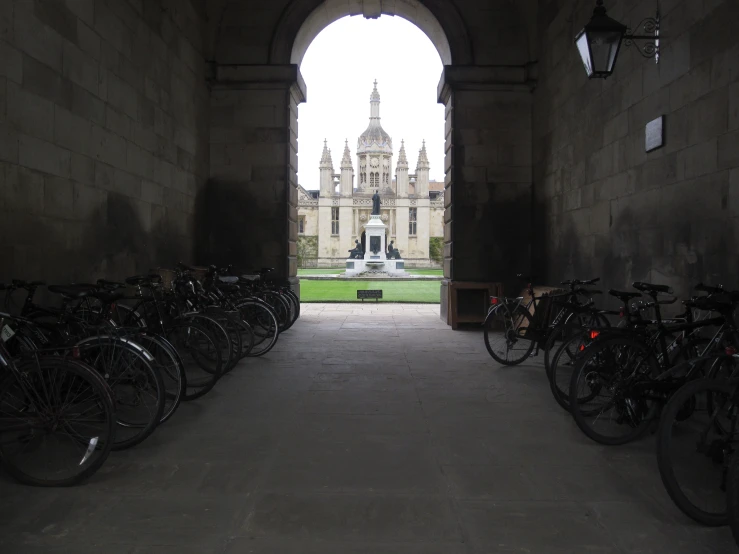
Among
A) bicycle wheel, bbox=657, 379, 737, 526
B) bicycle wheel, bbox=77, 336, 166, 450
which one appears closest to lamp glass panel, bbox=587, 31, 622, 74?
bicycle wheel, bbox=657, 379, 737, 526

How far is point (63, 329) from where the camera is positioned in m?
3.59

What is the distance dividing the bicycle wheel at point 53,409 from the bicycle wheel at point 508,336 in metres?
4.05

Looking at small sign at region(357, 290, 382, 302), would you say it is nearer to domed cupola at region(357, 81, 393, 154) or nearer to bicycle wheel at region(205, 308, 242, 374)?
bicycle wheel at region(205, 308, 242, 374)

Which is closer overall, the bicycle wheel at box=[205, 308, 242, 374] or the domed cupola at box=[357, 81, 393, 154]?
the bicycle wheel at box=[205, 308, 242, 374]

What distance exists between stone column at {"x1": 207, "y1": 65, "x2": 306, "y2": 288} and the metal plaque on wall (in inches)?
229

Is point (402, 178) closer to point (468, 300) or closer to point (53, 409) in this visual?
point (468, 300)

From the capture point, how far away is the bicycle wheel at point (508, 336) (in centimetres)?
602

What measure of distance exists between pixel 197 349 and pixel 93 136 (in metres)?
2.33

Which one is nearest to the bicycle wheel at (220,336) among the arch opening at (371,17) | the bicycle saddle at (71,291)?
the bicycle saddle at (71,291)

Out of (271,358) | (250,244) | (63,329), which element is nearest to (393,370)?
(271,358)

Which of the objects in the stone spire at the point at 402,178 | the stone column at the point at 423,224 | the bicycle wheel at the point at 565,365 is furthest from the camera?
the stone spire at the point at 402,178

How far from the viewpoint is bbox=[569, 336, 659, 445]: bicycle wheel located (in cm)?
339

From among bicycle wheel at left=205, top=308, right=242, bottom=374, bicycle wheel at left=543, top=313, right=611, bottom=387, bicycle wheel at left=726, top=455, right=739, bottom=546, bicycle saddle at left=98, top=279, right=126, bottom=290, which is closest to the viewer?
bicycle wheel at left=726, top=455, right=739, bottom=546

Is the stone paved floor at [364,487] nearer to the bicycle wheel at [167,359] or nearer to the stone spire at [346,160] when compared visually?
the bicycle wheel at [167,359]
